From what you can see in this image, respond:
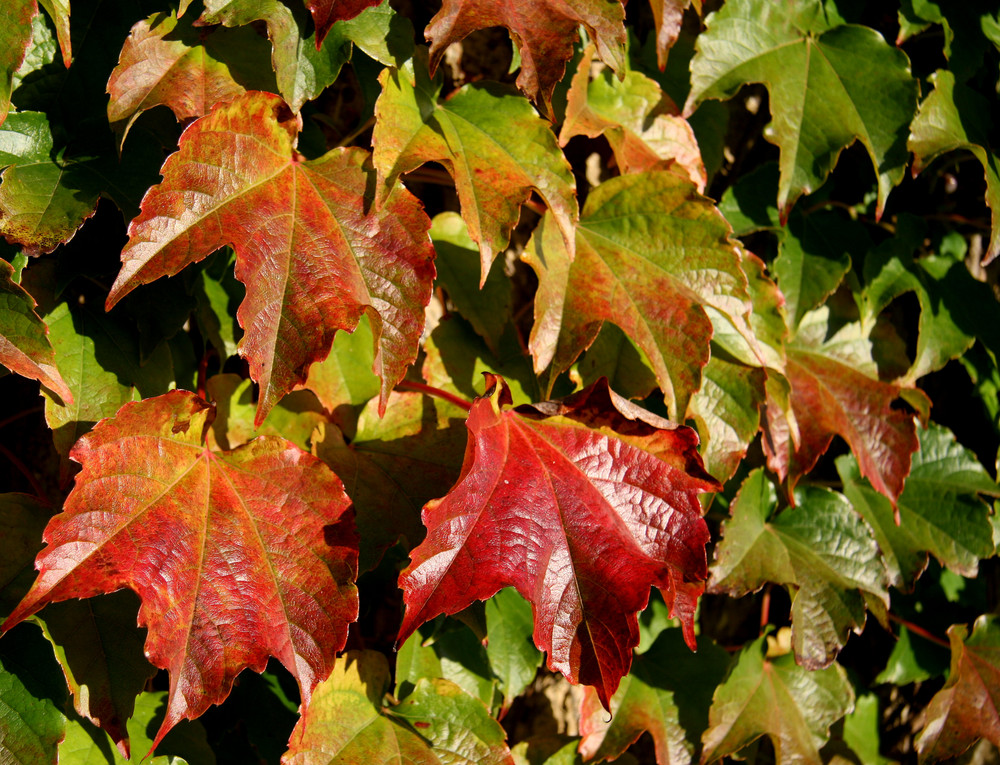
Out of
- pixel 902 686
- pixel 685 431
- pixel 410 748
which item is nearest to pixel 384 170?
pixel 685 431

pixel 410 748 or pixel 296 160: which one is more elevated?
pixel 296 160

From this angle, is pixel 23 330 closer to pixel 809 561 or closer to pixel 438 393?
pixel 438 393

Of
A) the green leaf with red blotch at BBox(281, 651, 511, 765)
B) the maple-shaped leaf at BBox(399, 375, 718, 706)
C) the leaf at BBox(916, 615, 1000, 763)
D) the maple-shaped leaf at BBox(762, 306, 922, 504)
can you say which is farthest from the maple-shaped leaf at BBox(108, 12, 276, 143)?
the leaf at BBox(916, 615, 1000, 763)

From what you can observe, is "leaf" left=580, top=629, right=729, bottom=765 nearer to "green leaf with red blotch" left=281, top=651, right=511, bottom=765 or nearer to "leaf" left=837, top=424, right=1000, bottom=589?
"green leaf with red blotch" left=281, top=651, right=511, bottom=765

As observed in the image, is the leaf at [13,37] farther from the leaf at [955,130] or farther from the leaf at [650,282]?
the leaf at [955,130]

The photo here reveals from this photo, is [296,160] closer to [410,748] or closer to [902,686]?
[410,748]

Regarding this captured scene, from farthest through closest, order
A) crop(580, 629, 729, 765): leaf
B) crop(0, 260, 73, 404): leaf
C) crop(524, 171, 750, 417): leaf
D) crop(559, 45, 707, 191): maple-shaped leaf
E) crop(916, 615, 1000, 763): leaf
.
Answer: crop(916, 615, 1000, 763): leaf
crop(580, 629, 729, 765): leaf
crop(559, 45, 707, 191): maple-shaped leaf
crop(524, 171, 750, 417): leaf
crop(0, 260, 73, 404): leaf
